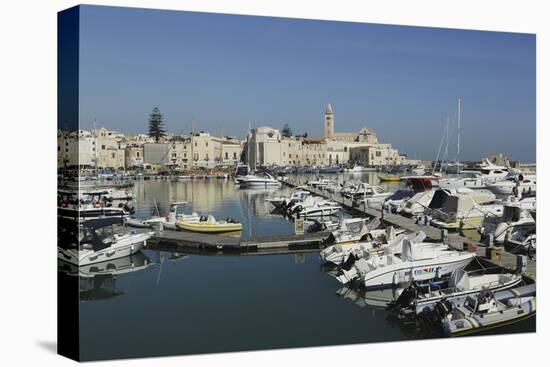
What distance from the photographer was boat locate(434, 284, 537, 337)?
7551 millimetres

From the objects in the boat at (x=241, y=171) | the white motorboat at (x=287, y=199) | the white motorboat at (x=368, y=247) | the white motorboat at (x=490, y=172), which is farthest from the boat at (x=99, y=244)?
the white motorboat at (x=490, y=172)

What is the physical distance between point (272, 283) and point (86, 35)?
394cm

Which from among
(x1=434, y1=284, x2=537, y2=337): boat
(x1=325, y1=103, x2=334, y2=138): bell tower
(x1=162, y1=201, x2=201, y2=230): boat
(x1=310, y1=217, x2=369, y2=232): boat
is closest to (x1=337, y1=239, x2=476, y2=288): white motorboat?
(x1=434, y1=284, x2=537, y2=337): boat

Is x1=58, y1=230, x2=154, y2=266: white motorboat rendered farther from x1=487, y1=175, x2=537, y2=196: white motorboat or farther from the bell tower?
x1=487, y1=175, x2=537, y2=196: white motorboat

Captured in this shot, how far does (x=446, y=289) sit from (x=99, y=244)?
3.80 metres

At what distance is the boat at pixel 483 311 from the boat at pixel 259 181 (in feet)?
12.4

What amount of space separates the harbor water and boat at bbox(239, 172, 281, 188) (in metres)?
1.54

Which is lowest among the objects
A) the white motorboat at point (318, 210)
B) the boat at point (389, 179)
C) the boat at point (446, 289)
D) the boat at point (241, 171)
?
the boat at point (446, 289)

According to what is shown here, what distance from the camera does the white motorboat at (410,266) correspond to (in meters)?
8.46

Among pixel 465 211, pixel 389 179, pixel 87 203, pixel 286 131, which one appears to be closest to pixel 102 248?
pixel 87 203

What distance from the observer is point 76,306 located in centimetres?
638

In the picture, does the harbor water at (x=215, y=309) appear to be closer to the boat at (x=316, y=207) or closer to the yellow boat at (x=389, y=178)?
the yellow boat at (x=389, y=178)

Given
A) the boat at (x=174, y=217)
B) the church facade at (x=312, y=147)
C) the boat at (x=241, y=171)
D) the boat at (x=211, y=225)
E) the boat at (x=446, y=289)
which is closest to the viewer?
the boat at (x=446, y=289)

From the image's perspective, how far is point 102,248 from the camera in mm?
7859
